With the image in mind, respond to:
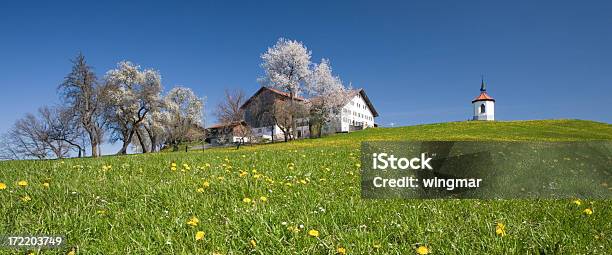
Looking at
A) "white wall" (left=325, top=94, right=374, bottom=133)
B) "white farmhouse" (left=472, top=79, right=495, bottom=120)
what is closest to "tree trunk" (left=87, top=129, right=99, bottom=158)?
"white wall" (left=325, top=94, right=374, bottom=133)

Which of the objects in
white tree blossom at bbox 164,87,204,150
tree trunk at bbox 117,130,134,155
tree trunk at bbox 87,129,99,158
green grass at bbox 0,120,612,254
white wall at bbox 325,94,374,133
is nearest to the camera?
green grass at bbox 0,120,612,254

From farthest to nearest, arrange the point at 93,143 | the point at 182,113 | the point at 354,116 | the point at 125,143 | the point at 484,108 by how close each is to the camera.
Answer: the point at 484,108, the point at 354,116, the point at 182,113, the point at 125,143, the point at 93,143

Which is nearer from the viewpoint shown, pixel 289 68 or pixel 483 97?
pixel 289 68

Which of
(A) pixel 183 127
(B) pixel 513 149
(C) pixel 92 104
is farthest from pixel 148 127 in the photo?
(B) pixel 513 149

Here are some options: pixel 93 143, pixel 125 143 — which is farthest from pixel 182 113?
pixel 93 143

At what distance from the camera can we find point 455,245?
12.0ft

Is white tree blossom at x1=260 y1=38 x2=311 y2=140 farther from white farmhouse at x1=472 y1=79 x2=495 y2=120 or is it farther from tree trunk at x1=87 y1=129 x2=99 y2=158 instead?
white farmhouse at x1=472 y1=79 x2=495 y2=120

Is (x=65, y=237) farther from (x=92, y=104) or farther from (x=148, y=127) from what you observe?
(x=148, y=127)

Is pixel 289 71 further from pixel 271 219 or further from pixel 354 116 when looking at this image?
pixel 271 219

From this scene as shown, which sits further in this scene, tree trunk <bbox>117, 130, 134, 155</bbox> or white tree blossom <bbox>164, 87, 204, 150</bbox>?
white tree blossom <bbox>164, 87, 204, 150</bbox>

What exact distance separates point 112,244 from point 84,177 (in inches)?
153

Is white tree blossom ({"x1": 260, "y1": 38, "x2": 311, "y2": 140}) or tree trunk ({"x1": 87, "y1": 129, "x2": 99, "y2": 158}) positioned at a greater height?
white tree blossom ({"x1": 260, "y1": 38, "x2": 311, "y2": 140})

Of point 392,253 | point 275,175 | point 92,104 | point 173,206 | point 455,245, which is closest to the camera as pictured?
point 392,253

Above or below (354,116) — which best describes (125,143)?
below
